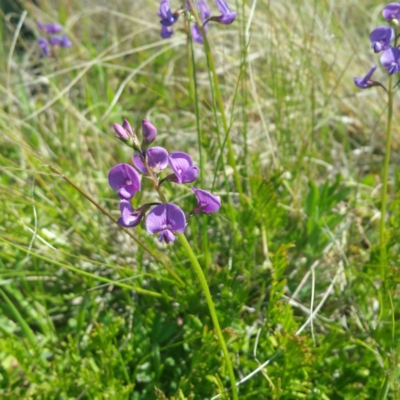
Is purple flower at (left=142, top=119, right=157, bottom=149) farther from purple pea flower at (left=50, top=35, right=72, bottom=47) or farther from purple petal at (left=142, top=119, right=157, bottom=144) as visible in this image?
purple pea flower at (left=50, top=35, right=72, bottom=47)

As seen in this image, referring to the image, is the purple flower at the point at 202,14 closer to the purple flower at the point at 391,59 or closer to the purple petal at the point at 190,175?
the purple flower at the point at 391,59

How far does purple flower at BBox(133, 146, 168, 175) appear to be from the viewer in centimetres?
143

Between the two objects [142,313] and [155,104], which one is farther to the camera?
[155,104]

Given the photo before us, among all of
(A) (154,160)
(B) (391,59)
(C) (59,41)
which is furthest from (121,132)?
(C) (59,41)

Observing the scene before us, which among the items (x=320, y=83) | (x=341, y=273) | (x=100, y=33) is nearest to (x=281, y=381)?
(x=341, y=273)

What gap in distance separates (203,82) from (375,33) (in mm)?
1799

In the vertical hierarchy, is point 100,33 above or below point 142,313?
above

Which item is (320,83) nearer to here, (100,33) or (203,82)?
(203,82)

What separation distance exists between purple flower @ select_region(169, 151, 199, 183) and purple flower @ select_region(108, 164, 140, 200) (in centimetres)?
10

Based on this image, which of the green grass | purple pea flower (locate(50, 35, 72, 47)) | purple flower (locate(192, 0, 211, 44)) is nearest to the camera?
the green grass

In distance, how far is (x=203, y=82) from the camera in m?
3.50

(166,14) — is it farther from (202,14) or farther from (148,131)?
(148,131)

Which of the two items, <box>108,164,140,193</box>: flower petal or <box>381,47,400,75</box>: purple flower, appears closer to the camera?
<box>108,164,140,193</box>: flower petal

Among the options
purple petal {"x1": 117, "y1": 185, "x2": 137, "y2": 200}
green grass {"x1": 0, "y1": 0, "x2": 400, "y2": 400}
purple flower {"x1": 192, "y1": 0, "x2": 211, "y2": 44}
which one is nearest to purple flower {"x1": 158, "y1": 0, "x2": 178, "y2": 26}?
purple flower {"x1": 192, "y1": 0, "x2": 211, "y2": 44}
